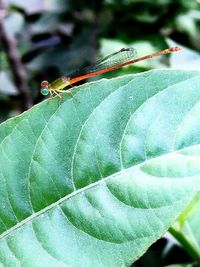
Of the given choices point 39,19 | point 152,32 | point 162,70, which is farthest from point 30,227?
point 39,19

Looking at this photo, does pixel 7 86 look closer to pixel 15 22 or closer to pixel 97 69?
pixel 15 22

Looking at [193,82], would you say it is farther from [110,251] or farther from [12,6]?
[12,6]

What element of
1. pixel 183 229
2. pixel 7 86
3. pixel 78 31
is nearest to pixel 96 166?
pixel 183 229

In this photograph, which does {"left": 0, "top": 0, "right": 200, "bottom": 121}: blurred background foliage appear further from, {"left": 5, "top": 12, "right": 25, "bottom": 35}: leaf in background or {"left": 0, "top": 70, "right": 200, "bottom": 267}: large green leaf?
{"left": 0, "top": 70, "right": 200, "bottom": 267}: large green leaf

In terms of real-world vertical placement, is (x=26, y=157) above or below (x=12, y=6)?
below

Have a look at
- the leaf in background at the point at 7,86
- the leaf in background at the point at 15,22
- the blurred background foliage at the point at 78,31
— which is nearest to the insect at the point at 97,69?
the blurred background foliage at the point at 78,31

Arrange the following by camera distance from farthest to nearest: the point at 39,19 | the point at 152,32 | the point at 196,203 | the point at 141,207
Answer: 1. the point at 39,19
2. the point at 152,32
3. the point at 196,203
4. the point at 141,207
